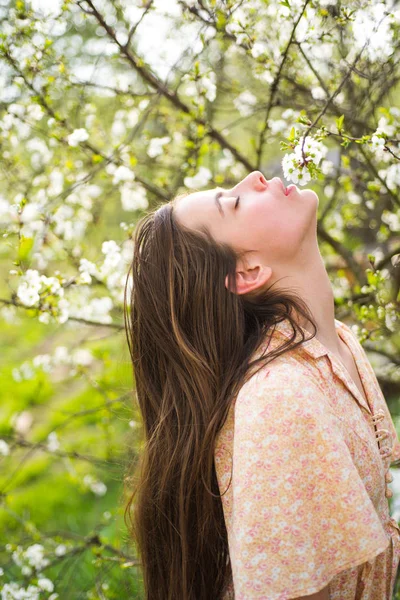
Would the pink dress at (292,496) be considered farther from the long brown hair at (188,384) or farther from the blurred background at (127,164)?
the blurred background at (127,164)

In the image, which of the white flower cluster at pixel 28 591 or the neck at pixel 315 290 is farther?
the white flower cluster at pixel 28 591

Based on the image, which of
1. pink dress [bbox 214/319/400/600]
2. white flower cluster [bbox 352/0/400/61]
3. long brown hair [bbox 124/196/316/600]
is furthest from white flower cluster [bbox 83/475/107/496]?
white flower cluster [bbox 352/0/400/61]

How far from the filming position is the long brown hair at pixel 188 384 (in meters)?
1.54

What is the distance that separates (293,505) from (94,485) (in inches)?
89.7

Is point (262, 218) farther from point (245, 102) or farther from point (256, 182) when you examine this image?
point (245, 102)

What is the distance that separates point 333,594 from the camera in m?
1.50

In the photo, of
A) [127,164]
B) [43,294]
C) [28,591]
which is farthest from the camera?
[127,164]

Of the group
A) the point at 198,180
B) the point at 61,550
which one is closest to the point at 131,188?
the point at 198,180

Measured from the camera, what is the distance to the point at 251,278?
1584mm

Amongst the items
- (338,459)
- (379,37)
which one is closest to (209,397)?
(338,459)

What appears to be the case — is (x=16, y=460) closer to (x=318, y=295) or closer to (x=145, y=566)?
(x=145, y=566)

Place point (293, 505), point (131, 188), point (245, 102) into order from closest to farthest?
point (293, 505) < point (131, 188) < point (245, 102)

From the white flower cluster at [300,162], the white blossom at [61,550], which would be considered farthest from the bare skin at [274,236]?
the white blossom at [61,550]

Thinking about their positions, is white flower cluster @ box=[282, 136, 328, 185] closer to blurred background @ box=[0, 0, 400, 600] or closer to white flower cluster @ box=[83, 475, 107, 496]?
blurred background @ box=[0, 0, 400, 600]
